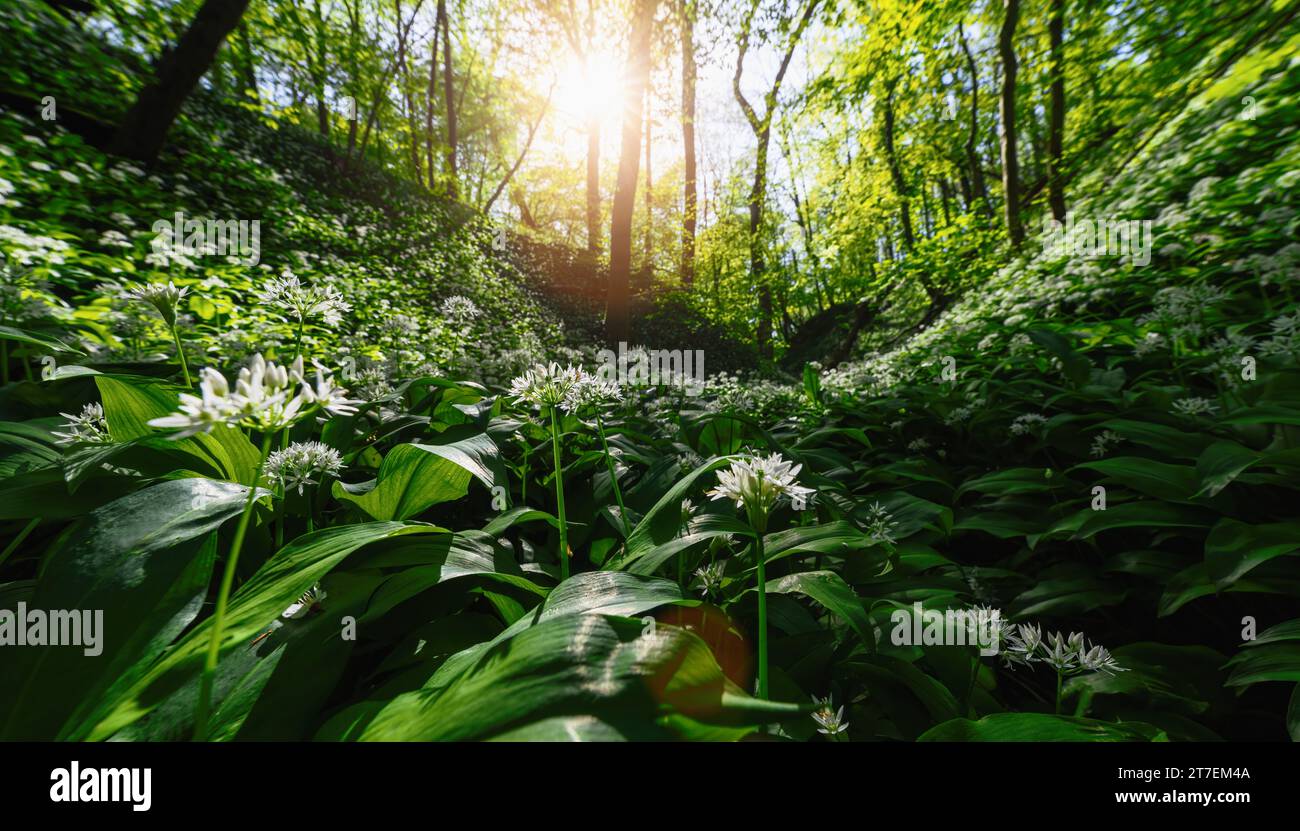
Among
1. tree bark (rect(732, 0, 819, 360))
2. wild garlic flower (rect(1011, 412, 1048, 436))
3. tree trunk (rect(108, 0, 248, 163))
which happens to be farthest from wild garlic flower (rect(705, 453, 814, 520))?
tree bark (rect(732, 0, 819, 360))

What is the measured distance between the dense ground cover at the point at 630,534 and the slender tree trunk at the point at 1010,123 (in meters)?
2.41

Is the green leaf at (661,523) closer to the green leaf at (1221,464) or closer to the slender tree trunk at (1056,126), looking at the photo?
the green leaf at (1221,464)

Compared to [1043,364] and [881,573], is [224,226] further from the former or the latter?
[1043,364]

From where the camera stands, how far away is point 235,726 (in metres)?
0.63

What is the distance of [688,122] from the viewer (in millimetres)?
10320

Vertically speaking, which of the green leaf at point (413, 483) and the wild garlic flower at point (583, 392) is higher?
the wild garlic flower at point (583, 392)

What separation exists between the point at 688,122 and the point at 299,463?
1130 cm

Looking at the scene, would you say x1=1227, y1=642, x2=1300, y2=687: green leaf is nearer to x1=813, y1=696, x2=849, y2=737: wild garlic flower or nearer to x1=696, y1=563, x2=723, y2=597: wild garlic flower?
x1=813, y1=696, x2=849, y2=737: wild garlic flower

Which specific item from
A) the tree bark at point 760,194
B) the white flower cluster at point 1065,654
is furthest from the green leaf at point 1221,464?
the tree bark at point 760,194

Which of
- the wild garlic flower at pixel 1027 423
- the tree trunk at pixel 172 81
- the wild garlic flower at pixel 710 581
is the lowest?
the wild garlic flower at pixel 710 581

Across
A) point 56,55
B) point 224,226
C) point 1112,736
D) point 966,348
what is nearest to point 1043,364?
point 966,348

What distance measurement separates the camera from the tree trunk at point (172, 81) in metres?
4.73

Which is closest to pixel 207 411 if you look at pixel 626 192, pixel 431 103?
pixel 626 192

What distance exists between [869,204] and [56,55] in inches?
468
